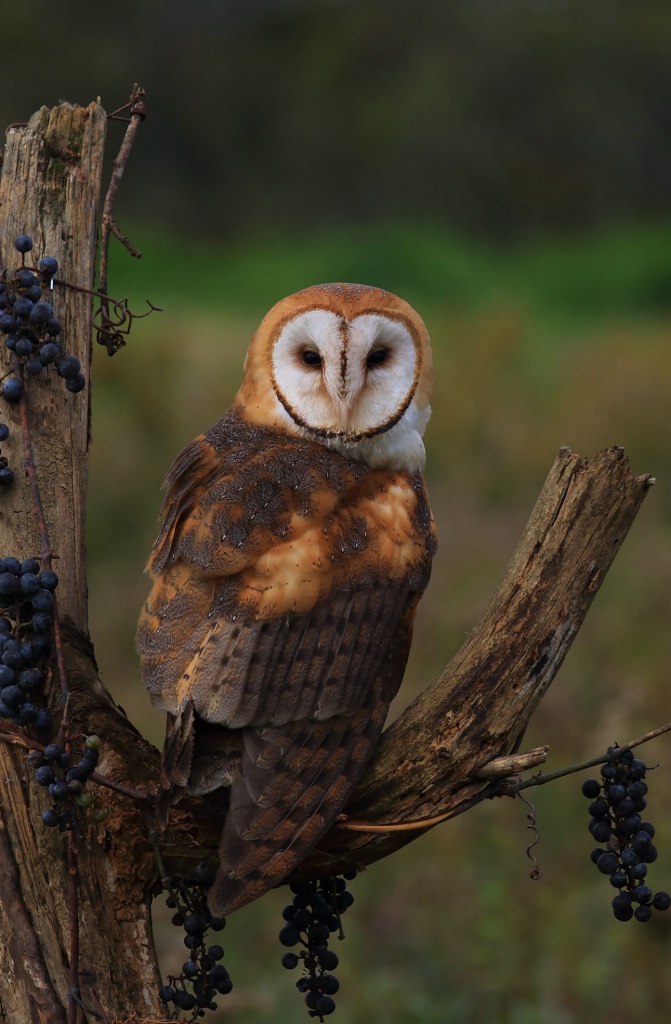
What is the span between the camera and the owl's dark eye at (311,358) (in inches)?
67.4

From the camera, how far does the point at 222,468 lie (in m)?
1.66

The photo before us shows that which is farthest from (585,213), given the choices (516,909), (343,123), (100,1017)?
(100,1017)

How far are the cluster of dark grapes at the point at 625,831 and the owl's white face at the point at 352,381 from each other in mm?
574

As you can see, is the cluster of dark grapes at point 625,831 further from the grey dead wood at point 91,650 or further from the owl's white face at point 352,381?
the owl's white face at point 352,381

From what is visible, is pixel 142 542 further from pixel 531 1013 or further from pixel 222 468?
pixel 222 468

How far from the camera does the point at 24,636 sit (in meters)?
1.43

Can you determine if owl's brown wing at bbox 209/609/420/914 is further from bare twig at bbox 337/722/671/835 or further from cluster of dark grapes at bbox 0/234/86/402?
cluster of dark grapes at bbox 0/234/86/402

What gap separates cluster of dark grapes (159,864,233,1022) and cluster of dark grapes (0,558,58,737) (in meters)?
0.31

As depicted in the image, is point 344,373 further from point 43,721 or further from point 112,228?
point 43,721

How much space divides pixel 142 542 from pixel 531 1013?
3.13 meters

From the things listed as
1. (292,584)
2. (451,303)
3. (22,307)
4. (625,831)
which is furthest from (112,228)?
(451,303)

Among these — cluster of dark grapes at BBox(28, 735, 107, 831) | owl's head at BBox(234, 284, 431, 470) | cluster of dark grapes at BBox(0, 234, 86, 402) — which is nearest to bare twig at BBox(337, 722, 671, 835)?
cluster of dark grapes at BBox(28, 735, 107, 831)

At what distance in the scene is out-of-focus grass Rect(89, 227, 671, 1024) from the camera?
10.4 ft

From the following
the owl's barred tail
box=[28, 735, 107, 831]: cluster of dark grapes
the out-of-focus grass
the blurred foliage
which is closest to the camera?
box=[28, 735, 107, 831]: cluster of dark grapes
